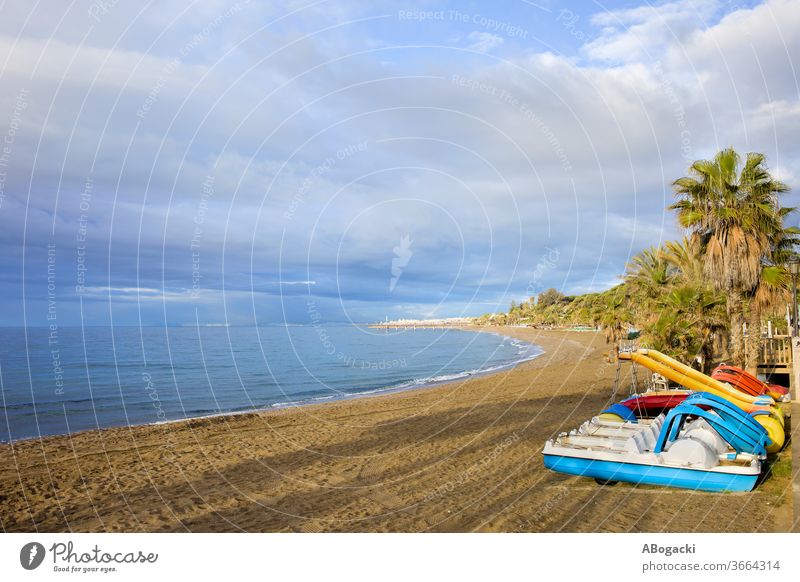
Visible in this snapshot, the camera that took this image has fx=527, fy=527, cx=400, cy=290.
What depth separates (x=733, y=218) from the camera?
56.0 feet

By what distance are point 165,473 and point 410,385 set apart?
22650 millimetres

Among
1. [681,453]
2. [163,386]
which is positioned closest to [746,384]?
[681,453]

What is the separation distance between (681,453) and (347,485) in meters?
5.63

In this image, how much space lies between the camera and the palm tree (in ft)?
55.6

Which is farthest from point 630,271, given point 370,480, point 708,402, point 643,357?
point 370,480

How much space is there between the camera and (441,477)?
9914mm

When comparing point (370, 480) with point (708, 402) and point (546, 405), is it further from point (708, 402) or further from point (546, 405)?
point (546, 405)

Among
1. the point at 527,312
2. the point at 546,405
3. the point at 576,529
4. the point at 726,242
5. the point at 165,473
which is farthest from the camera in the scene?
the point at 527,312

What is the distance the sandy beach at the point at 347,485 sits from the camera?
24.5 feet

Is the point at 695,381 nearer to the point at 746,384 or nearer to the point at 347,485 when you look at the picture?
the point at 746,384

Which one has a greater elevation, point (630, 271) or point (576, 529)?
point (630, 271)

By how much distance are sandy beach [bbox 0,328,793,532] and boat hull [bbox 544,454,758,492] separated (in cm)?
17

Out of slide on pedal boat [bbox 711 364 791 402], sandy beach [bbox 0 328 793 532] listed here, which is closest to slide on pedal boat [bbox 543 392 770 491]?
sandy beach [bbox 0 328 793 532]

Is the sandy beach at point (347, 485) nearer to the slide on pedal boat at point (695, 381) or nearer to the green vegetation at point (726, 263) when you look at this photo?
the slide on pedal boat at point (695, 381)
